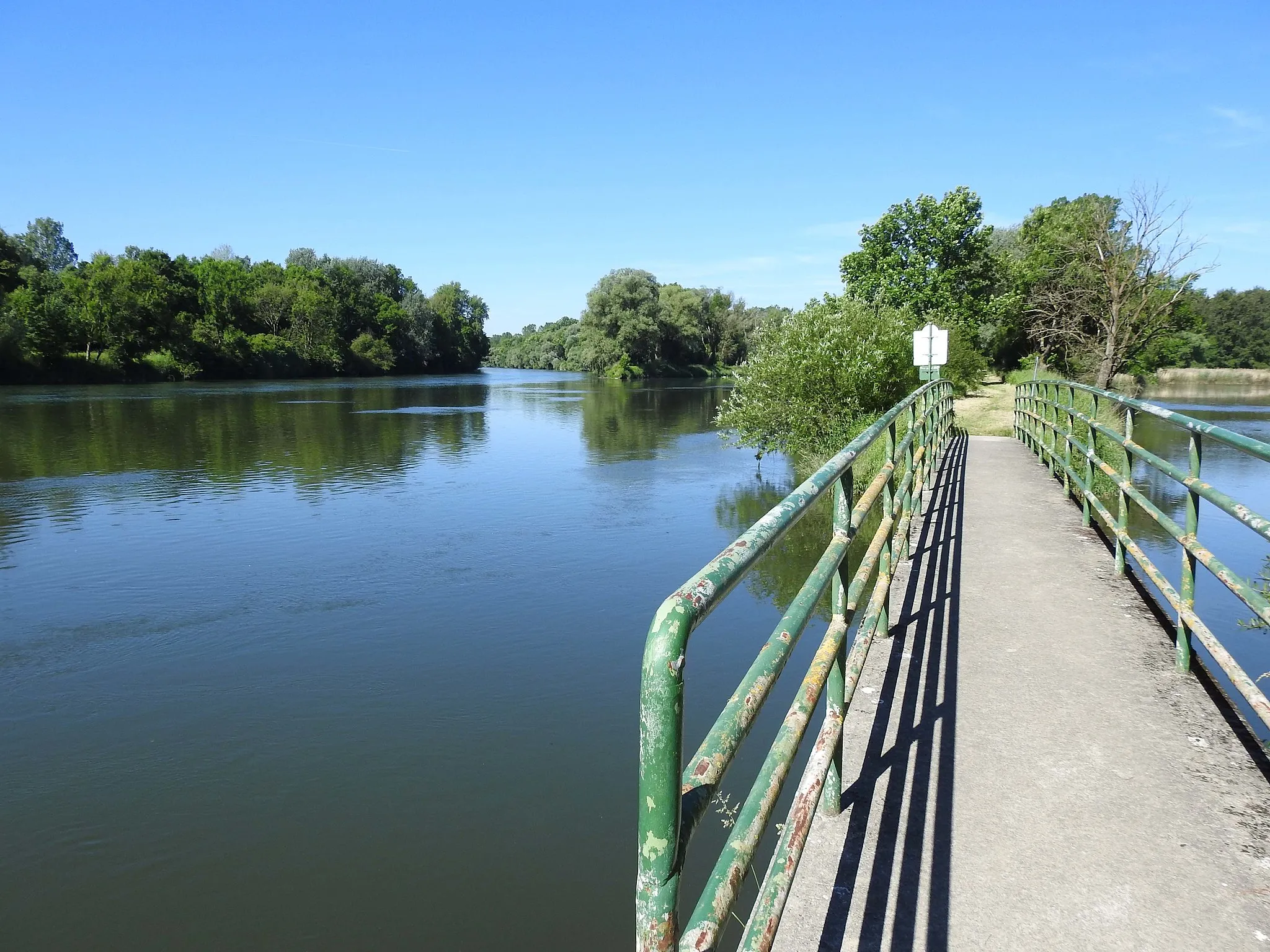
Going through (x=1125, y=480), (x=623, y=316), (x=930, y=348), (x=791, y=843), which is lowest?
(x=791, y=843)

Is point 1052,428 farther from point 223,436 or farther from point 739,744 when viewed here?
point 223,436

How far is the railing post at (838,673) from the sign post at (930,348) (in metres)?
18.0

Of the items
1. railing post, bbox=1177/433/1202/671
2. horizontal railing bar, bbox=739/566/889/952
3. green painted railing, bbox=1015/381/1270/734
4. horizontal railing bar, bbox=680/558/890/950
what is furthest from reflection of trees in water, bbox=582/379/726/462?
horizontal railing bar, bbox=680/558/890/950

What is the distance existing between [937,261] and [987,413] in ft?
67.5

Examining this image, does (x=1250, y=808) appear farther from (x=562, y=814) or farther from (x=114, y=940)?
(x=114, y=940)

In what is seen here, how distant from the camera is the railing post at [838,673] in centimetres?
289

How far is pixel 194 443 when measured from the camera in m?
26.2

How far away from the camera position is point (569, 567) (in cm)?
1246

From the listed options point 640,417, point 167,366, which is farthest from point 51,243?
point 640,417

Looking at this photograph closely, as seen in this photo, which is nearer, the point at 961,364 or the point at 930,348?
the point at 930,348

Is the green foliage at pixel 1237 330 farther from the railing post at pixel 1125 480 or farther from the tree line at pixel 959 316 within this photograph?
the railing post at pixel 1125 480

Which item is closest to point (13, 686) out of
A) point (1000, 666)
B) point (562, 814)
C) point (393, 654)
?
point (393, 654)

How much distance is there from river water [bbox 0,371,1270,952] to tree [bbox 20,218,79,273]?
13382 cm

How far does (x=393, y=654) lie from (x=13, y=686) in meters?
3.36
